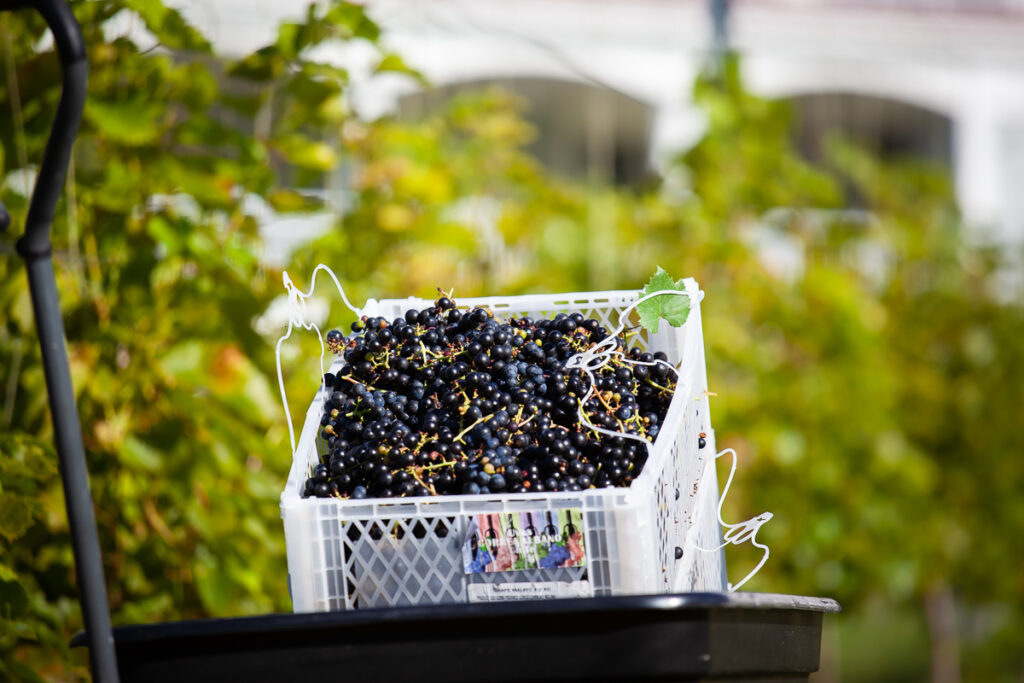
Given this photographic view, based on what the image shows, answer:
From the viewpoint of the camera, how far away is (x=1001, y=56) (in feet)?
21.9

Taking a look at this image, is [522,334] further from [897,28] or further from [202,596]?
[897,28]

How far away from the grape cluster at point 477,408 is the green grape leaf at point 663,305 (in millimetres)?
49

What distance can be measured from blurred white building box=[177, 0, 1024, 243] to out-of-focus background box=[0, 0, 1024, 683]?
0.07 ft

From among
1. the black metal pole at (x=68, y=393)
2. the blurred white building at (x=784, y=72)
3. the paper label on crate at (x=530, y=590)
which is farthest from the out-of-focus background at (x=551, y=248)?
the paper label on crate at (x=530, y=590)

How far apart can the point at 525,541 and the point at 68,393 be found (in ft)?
1.47

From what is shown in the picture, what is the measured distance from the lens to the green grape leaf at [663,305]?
1.29 m

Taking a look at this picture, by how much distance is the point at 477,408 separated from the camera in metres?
1.19

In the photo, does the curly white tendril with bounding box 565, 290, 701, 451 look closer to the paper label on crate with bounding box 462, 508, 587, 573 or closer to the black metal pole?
the paper label on crate with bounding box 462, 508, 587, 573

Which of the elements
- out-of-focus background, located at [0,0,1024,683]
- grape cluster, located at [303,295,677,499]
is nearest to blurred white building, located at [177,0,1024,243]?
out-of-focus background, located at [0,0,1024,683]

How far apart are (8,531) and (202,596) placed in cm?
58

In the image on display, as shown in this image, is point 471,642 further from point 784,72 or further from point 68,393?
point 784,72

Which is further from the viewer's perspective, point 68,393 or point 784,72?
point 784,72

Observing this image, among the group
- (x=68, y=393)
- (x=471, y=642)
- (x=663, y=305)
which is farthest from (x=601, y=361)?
(x=68, y=393)

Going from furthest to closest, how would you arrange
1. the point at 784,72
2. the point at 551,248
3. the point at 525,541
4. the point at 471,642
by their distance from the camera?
the point at 784,72, the point at 551,248, the point at 525,541, the point at 471,642
